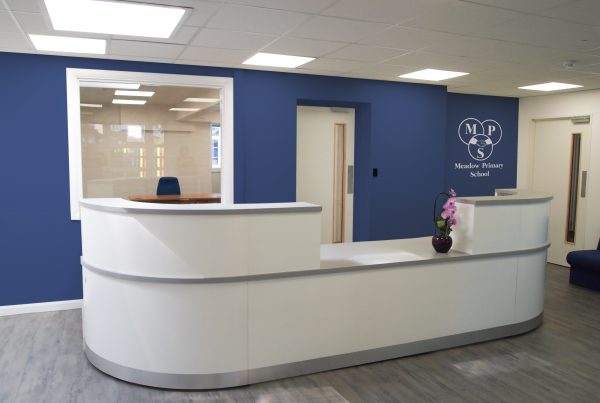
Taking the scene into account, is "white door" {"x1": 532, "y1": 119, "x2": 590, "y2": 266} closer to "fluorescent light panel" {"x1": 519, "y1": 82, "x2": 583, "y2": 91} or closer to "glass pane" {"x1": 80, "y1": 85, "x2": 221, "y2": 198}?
"fluorescent light panel" {"x1": 519, "y1": 82, "x2": 583, "y2": 91}

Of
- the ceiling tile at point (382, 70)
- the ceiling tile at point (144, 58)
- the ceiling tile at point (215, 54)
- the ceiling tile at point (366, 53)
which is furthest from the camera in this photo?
the ceiling tile at point (382, 70)

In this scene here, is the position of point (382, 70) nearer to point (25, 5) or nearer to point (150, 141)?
point (25, 5)

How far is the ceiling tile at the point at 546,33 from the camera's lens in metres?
3.45

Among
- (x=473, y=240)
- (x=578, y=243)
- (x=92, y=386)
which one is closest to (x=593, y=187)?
(x=578, y=243)

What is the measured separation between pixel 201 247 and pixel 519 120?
6153mm

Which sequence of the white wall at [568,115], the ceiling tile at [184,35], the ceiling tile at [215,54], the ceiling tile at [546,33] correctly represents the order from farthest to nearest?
the white wall at [568,115]
the ceiling tile at [215,54]
the ceiling tile at [184,35]
the ceiling tile at [546,33]

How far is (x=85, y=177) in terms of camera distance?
618 centimetres

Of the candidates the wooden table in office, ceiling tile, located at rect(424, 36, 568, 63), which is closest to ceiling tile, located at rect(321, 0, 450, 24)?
ceiling tile, located at rect(424, 36, 568, 63)

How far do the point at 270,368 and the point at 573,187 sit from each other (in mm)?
5494

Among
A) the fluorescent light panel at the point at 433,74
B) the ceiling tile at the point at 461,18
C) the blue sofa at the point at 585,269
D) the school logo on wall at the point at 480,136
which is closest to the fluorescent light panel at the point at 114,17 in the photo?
the ceiling tile at the point at 461,18

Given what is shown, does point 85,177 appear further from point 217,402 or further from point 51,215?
point 217,402

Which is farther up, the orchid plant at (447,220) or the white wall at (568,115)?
the white wall at (568,115)

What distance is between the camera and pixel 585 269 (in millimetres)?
5789

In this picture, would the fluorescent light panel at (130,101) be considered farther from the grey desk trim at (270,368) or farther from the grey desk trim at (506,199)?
the grey desk trim at (506,199)
